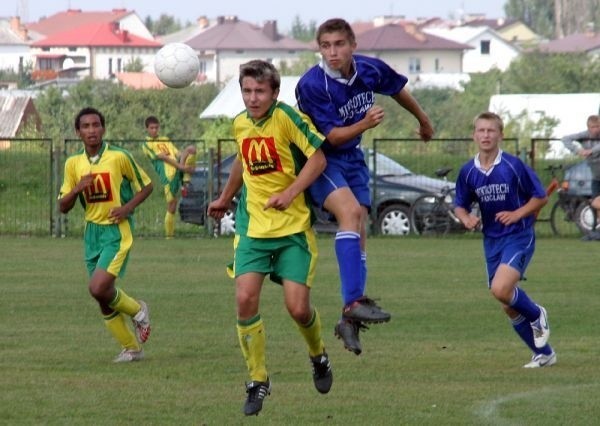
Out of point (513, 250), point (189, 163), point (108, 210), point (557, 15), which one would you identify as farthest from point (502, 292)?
point (557, 15)

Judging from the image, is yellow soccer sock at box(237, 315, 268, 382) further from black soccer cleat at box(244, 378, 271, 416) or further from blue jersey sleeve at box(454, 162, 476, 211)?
blue jersey sleeve at box(454, 162, 476, 211)

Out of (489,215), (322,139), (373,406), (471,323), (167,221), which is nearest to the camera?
(322,139)

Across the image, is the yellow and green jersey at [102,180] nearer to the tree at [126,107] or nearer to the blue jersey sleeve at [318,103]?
the blue jersey sleeve at [318,103]

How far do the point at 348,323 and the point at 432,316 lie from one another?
19.7ft

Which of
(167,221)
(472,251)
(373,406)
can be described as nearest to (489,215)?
(373,406)

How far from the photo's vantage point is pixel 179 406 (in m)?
10.0


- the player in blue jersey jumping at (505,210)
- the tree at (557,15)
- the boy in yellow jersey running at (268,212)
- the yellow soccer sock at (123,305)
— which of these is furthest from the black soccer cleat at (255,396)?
the tree at (557,15)

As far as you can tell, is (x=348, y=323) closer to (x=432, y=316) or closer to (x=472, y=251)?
(x=432, y=316)

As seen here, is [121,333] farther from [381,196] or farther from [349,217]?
[381,196]

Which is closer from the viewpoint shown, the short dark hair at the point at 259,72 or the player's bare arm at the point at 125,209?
the short dark hair at the point at 259,72

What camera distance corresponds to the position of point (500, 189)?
11445mm

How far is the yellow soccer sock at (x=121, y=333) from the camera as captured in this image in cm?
1223

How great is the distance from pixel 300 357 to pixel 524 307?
74.3 inches

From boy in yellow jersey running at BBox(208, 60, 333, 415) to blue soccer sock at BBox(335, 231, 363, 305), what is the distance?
24cm
